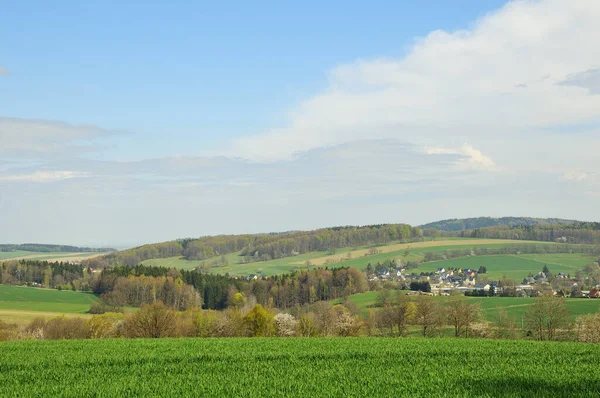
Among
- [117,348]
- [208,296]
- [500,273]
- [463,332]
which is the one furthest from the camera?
[500,273]

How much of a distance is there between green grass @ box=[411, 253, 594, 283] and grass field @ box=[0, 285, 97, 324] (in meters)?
96.5

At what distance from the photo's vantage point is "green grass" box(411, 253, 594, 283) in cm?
14750

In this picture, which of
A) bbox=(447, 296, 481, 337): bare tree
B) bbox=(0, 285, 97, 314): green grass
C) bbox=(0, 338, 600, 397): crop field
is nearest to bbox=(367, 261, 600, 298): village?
bbox=(447, 296, 481, 337): bare tree

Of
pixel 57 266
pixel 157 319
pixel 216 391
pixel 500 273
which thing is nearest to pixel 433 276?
pixel 500 273

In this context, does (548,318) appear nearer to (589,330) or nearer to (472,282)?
(589,330)

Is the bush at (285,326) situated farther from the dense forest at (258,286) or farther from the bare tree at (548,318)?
the dense forest at (258,286)

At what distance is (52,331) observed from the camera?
6331 cm

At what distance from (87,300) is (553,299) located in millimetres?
100637

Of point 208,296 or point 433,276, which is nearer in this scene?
point 208,296

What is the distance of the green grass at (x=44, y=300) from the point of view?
348 feet

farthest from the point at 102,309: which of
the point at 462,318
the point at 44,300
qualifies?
the point at 462,318

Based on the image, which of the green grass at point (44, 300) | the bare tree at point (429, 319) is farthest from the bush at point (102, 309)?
the bare tree at point (429, 319)

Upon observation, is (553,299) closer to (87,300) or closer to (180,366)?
(180,366)

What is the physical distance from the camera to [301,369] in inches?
888
